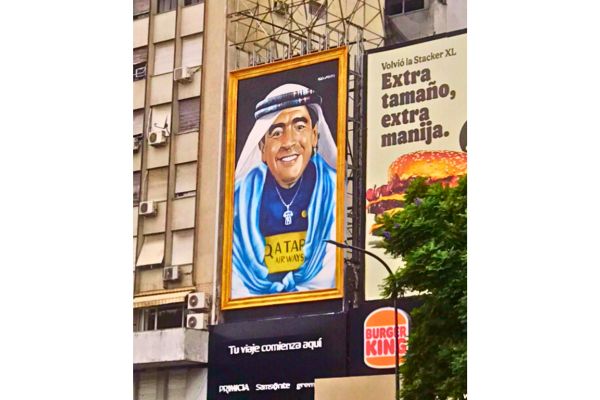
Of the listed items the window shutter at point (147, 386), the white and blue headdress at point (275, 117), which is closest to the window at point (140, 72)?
the white and blue headdress at point (275, 117)

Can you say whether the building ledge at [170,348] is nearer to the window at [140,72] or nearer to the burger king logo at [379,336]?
the burger king logo at [379,336]

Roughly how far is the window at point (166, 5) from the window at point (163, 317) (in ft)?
5.22

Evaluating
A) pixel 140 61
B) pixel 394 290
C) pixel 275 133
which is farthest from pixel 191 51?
pixel 394 290

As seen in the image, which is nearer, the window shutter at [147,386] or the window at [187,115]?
the window shutter at [147,386]

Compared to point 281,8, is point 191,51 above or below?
below

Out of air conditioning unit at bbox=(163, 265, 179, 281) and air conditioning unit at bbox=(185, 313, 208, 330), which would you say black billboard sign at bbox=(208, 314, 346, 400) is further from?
air conditioning unit at bbox=(163, 265, 179, 281)

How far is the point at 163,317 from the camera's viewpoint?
24.9 ft

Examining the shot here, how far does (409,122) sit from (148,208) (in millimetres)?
1558

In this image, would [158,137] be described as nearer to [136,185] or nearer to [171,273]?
[136,185]

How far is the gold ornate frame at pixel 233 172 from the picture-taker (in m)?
8.35

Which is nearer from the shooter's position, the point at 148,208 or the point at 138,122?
the point at 148,208
